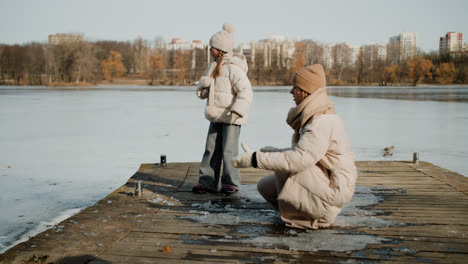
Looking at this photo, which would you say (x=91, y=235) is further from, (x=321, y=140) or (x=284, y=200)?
(x=321, y=140)

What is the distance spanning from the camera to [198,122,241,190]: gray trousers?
435 centimetres

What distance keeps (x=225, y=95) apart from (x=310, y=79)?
1.47 m

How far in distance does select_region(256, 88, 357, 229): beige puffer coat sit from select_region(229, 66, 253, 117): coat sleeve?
3.47ft

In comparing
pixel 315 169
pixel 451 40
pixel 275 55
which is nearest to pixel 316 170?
pixel 315 169

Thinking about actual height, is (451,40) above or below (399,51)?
above

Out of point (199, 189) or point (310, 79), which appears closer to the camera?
point (310, 79)

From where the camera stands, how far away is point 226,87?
427 centimetres

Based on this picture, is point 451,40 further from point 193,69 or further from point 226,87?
point 226,87

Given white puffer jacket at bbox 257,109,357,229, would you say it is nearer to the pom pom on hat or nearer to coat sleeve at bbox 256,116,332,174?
coat sleeve at bbox 256,116,332,174

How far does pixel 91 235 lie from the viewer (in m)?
3.04

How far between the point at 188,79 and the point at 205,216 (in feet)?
222

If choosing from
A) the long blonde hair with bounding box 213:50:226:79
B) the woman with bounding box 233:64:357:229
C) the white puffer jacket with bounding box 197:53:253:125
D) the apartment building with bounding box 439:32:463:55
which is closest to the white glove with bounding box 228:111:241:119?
the white puffer jacket with bounding box 197:53:253:125

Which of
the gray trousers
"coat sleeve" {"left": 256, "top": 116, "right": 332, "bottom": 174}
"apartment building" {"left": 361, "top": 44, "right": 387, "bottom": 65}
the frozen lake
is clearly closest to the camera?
"coat sleeve" {"left": 256, "top": 116, "right": 332, "bottom": 174}

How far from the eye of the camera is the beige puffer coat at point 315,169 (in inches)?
111
